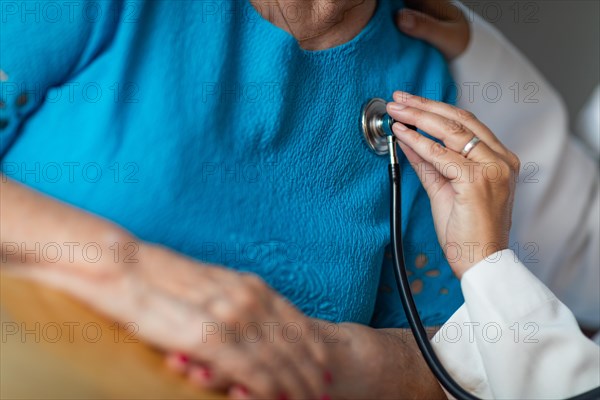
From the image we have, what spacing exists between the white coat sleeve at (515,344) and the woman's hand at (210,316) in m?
0.26

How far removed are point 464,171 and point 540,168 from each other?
39 centimetres

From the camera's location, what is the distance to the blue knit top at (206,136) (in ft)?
2.56

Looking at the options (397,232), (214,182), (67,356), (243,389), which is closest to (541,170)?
(397,232)

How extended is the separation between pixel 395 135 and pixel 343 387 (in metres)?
0.34

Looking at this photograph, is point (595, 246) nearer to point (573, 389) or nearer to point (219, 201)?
point (573, 389)

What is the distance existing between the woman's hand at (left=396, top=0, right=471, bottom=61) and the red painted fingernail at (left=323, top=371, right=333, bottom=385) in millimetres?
578

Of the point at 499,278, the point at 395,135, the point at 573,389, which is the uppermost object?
the point at 395,135

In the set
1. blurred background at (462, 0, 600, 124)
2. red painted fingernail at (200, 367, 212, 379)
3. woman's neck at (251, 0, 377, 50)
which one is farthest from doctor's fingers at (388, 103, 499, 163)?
blurred background at (462, 0, 600, 124)

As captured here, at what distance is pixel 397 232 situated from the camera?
896 millimetres

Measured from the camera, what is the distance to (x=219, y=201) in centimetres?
81

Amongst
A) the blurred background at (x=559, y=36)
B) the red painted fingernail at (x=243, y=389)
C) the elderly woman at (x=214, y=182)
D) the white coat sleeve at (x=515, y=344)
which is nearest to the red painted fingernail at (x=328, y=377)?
the elderly woman at (x=214, y=182)

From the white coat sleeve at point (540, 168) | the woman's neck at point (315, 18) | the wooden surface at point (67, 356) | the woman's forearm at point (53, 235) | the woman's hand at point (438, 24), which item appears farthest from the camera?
→ the white coat sleeve at point (540, 168)

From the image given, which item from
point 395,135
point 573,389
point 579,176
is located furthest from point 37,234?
point 579,176

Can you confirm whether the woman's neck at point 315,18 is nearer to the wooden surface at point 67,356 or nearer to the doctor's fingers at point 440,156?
the doctor's fingers at point 440,156
